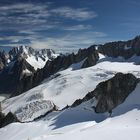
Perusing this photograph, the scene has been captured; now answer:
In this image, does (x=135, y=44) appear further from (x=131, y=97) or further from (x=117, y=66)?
(x=131, y=97)

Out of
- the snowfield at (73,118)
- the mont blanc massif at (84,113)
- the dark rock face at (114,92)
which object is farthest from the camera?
the dark rock face at (114,92)

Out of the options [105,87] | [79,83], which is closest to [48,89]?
[79,83]

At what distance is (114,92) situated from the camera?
6350 cm

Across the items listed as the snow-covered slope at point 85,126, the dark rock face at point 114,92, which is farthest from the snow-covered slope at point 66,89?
the snow-covered slope at point 85,126

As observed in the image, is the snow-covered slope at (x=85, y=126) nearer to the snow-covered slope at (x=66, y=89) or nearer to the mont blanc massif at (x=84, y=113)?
the mont blanc massif at (x=84, y=113)

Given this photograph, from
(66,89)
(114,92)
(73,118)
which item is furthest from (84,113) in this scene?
(66,89)

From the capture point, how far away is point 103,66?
152875 mm

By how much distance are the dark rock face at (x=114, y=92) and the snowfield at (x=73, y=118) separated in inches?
56.6

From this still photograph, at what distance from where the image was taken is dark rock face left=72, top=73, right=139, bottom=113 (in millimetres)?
59719

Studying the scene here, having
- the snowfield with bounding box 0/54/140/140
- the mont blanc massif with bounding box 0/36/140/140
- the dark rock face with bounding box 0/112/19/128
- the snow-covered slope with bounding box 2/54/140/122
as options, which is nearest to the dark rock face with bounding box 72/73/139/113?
the mont blanc massif with bounding box 0/36/140/140

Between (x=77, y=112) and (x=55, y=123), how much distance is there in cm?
600

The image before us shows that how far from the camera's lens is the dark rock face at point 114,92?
59719 mm

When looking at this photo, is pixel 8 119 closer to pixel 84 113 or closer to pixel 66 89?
pixel 84 113

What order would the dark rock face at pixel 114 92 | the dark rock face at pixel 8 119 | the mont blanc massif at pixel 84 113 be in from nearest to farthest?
the mont blanc massif at pixel 84 113
the dark rock face at pixel 114 92
the dark rock face at pixel 8 119
